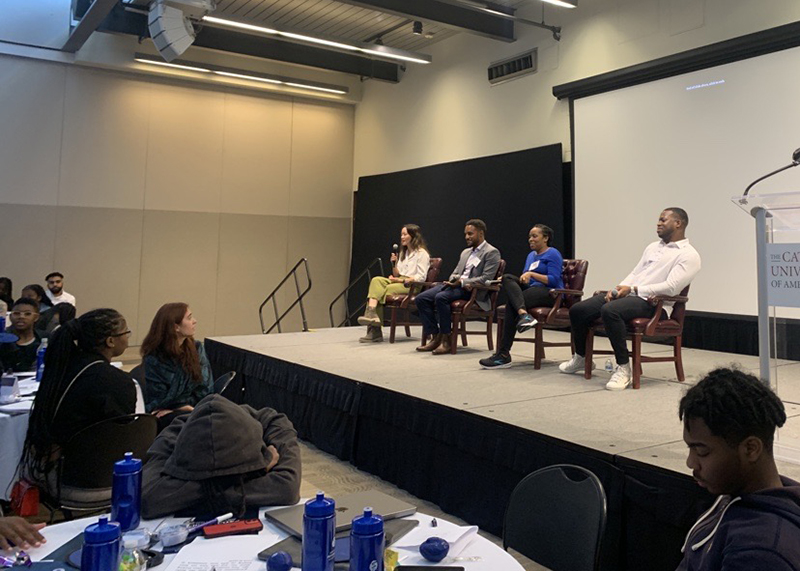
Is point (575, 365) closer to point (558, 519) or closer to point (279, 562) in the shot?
point (558, 519)

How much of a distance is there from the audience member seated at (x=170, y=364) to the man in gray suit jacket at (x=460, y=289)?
8.18ft

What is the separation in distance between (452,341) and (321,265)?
601cm

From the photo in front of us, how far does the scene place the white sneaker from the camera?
3.88 m

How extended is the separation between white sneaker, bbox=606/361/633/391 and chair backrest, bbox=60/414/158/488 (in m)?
2.65

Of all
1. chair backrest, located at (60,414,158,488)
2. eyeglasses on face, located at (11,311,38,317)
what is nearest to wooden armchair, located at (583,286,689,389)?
chair backrest, located at (60,414,158,488)

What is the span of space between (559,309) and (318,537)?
3.61 metres

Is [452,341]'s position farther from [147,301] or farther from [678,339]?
[147,301]

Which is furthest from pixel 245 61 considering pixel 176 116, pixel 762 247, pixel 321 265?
pixel 762 247

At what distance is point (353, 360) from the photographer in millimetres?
5031

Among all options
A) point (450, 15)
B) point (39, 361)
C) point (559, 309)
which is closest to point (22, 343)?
point (39, 361)

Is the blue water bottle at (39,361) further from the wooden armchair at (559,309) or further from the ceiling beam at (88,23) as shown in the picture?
the ceiling beam at (88,23)

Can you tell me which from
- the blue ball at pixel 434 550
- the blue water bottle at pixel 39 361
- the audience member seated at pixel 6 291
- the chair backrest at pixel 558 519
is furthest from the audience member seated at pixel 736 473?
the audience member seated at pixel 6 291

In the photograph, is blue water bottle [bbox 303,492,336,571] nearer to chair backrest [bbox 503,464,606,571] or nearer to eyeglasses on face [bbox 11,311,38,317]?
chair backrest [bbox 503,464,606,571]

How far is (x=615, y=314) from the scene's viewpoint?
153 inches
